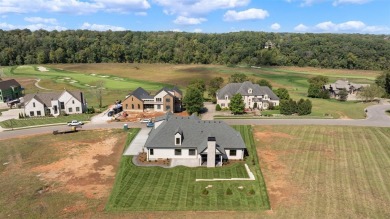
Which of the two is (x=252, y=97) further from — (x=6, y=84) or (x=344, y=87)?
(x=6, y=84)

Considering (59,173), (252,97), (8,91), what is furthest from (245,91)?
(8,91)

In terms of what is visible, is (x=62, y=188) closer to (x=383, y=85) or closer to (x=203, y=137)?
(x=203, y=137)


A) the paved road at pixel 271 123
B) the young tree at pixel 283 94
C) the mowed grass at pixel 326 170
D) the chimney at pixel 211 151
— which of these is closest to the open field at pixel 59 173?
the paved road at pixel 271 123

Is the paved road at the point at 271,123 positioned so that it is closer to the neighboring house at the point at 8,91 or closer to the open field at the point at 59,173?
the open field at the point at 59,173

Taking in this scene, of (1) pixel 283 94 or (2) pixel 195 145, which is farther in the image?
(1) pixel 283 94

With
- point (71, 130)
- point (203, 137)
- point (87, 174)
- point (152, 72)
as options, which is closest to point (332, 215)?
point (203, 137)

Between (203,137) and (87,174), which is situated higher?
(203,137)
